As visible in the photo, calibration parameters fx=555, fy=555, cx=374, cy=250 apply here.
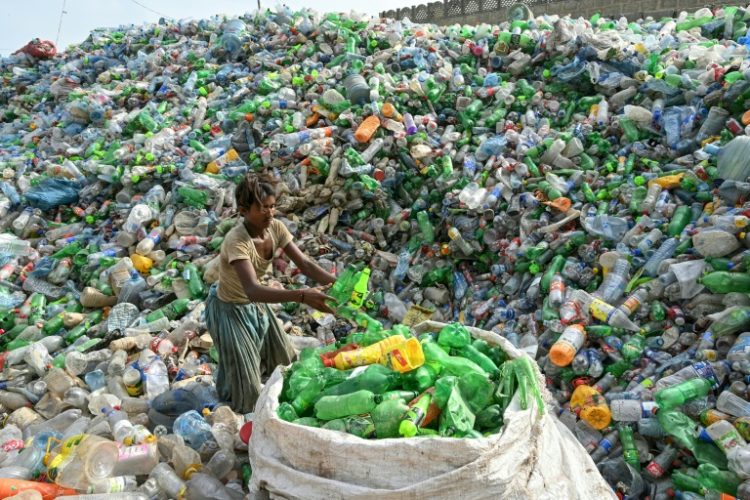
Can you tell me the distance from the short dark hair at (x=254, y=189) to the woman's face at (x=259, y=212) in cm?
2

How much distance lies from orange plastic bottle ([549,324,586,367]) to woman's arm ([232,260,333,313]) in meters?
1.48

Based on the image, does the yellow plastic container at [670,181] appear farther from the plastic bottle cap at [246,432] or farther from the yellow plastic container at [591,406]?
the plastic bottle cap at [246,432]

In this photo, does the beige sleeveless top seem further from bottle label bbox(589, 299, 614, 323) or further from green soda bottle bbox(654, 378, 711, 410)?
green soda bottle bbox(654, 378, 711, 410)

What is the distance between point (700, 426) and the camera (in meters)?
2.73

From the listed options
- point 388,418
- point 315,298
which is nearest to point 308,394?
point 388,418

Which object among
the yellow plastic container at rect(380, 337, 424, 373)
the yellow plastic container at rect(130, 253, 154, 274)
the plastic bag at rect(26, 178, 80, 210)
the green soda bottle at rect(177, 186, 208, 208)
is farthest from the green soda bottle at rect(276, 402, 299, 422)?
the plastic bag at rect(26, 178, 80, 210)

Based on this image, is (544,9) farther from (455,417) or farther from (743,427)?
(455,417)

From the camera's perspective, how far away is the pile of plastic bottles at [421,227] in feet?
9.64

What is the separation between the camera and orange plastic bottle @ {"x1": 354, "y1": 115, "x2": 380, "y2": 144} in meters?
5.60

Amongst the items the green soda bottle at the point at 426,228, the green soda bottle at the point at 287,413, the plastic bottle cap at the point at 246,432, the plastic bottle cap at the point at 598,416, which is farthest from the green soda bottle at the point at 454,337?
the green soda bottle at the point at 426,228

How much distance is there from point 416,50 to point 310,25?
2.22m

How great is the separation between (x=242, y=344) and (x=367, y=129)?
314 centimetres

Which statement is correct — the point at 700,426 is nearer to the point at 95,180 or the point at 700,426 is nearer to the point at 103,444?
the point at 103,444

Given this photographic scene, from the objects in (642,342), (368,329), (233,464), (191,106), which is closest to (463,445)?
(368,329)
